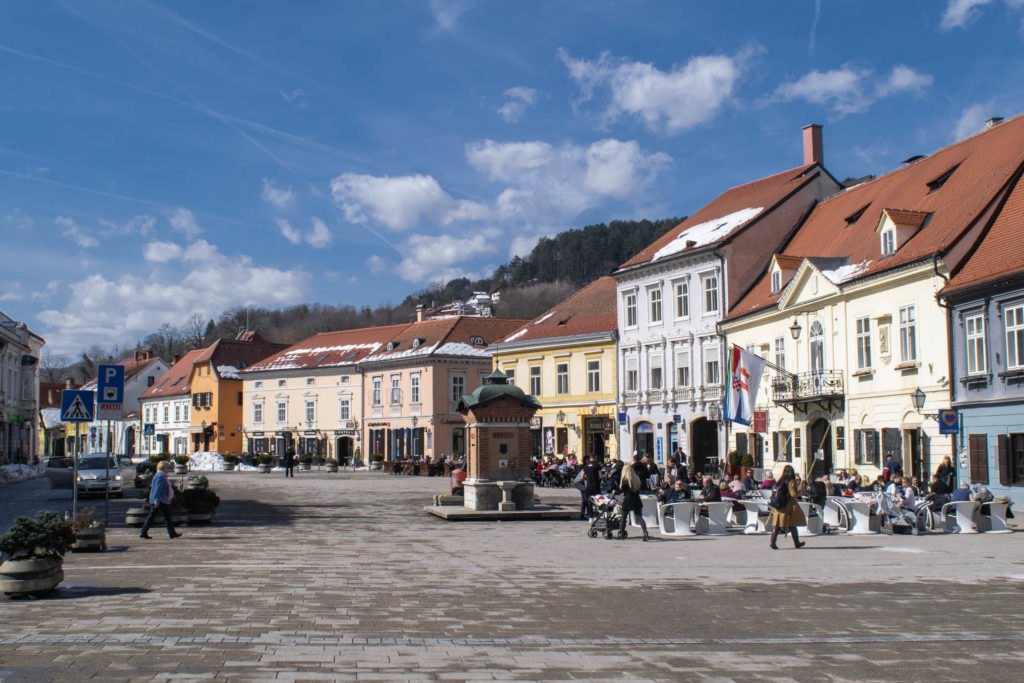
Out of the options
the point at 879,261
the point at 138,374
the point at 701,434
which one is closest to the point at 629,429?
the point at 701,434

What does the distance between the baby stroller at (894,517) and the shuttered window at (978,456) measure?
19.0ft

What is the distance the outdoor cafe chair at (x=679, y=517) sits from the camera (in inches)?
787

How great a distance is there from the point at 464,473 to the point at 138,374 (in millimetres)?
89208

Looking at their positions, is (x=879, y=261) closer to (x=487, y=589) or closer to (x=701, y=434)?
(x=701, y=434)

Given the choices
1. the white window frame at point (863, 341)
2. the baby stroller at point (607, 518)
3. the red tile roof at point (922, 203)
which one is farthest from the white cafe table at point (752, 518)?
the white window frame at point (863, 341)

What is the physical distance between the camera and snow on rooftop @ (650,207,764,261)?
42375mm

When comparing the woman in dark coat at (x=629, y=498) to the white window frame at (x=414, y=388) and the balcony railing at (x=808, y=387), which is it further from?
the white window frame at (x=414, y=388)

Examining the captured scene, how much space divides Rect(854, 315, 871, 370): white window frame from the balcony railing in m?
1.12

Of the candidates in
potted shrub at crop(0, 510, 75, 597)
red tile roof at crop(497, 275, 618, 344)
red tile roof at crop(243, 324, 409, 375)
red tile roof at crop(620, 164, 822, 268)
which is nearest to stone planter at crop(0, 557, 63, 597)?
potted shrub at crop(0, 510, 75, 597)

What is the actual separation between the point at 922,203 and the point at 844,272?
319cm

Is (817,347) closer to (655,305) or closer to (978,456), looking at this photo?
(978,456)

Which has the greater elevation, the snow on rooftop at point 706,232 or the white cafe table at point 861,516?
the snow on rooftop at point 706,232

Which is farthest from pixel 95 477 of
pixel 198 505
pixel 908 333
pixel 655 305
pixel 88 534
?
pixel 908 333

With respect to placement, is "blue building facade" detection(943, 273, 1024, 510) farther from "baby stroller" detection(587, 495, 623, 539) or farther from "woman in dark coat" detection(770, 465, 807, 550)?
"baby stroller" detection(587, 495, 623, 539)
